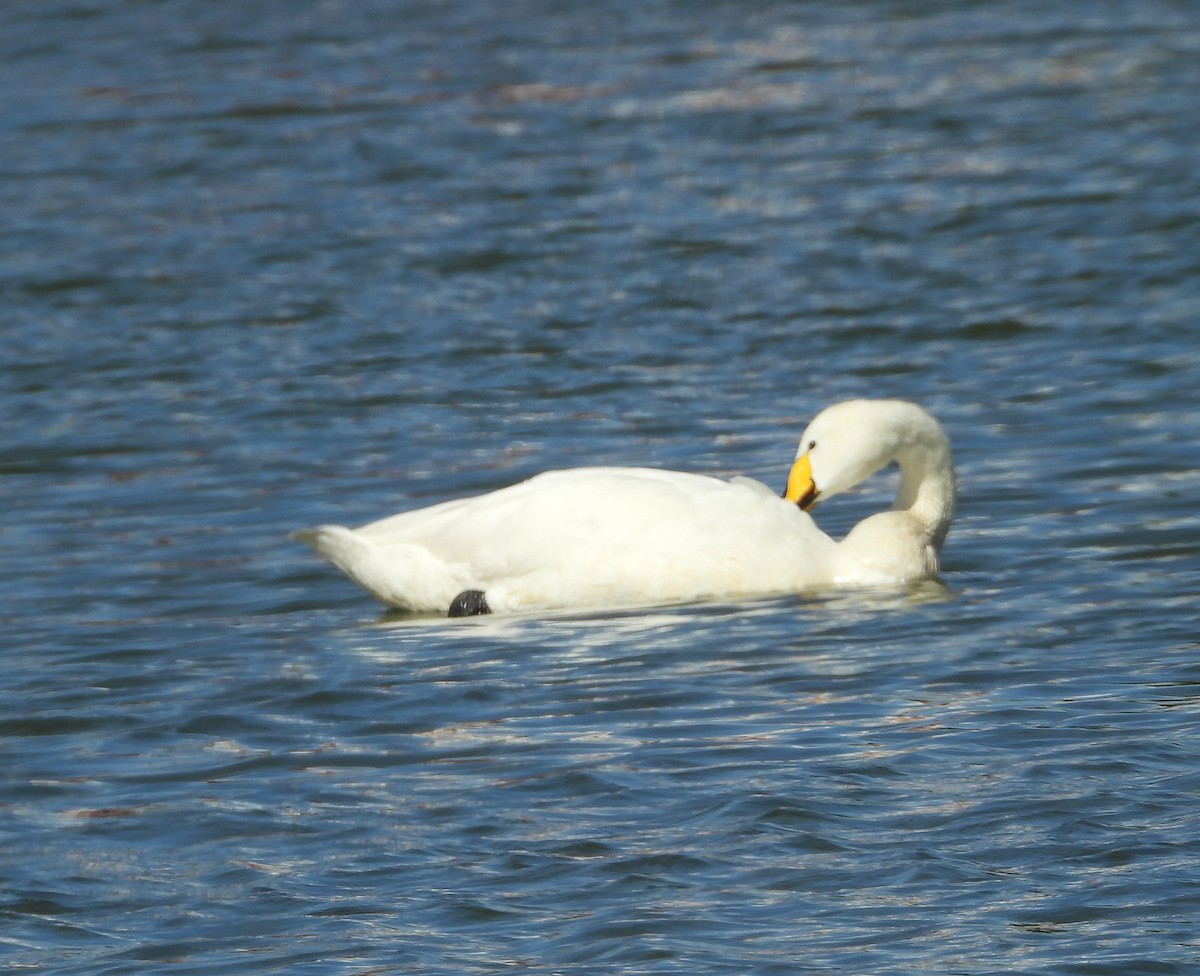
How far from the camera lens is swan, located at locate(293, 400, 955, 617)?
384 inches

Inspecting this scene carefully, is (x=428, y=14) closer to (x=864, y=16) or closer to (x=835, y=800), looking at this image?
(x=864, y=16)

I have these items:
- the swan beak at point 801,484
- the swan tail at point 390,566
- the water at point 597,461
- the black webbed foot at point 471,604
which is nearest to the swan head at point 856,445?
the swan beak at point 801,484

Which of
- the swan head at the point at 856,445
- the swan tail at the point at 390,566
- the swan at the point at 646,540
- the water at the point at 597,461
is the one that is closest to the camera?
the water at the point at 597,461

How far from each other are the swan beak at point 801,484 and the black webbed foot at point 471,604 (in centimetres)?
122

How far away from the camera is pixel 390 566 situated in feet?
32.5

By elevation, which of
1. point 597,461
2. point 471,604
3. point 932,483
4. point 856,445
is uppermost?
point 856,445

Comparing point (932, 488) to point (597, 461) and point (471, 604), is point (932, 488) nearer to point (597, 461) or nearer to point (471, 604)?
point (471, 604)

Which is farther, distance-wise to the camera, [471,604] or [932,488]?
[932,488]

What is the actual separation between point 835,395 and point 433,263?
4.54 m

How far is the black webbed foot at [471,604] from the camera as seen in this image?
992cm

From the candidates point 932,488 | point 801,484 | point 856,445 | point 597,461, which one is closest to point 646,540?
point 801,484

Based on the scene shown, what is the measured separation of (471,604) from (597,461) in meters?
2.42

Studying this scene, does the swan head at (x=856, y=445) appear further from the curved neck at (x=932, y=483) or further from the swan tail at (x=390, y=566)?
the swan tail at (x=390, y=566)

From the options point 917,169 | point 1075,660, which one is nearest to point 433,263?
point 917,169
